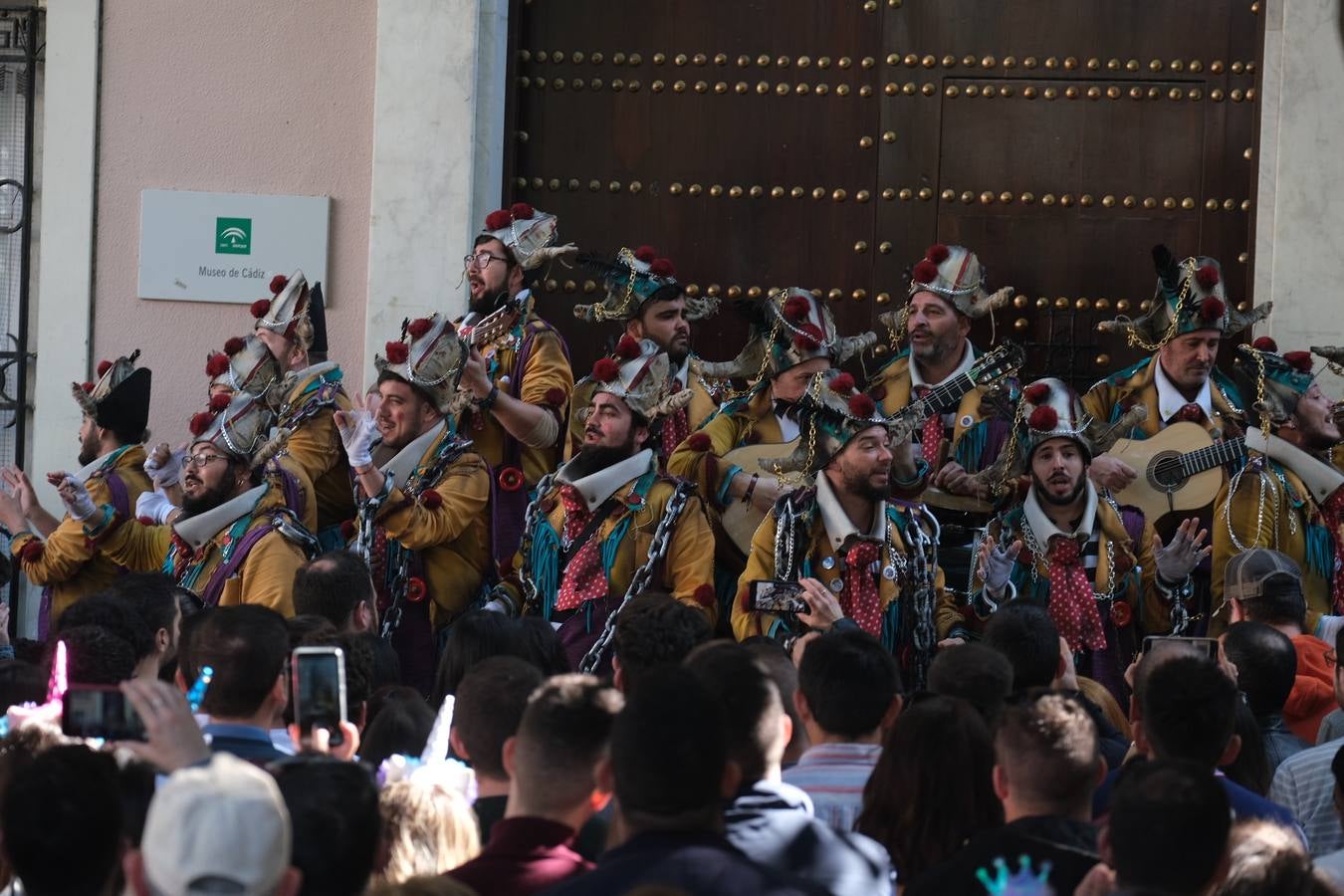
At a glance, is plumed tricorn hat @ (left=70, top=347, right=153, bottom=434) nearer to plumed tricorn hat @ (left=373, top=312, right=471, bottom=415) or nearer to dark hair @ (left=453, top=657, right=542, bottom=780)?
plumed tricorn hat @ (left=373, top=312, right=471, bottom=415)

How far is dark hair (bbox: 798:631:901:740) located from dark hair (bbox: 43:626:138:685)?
5.45 feet

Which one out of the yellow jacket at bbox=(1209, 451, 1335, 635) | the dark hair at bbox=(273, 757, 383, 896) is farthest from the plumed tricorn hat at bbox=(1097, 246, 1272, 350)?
the dark hair at bbox=(273, 757, 383, 896)

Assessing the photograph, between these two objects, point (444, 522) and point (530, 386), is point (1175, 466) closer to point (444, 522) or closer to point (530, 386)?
point (530, 386)

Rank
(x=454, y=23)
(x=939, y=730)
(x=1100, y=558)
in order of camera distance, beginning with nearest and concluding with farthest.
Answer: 1. (x=939, y=730)
2. (x=1100, y=558)
3. (x=454, y=23)

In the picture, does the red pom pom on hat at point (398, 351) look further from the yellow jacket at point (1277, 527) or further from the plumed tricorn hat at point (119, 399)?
the yellow jacket at point (1277, 527)

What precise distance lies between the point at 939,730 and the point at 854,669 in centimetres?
41

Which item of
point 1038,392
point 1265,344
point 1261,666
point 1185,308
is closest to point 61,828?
point 1261,666

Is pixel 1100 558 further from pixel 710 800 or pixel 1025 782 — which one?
pixel 710 800

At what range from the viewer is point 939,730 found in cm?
417

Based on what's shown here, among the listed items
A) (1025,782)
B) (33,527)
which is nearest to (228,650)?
(1025,782)

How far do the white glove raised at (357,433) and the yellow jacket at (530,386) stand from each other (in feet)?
2.19

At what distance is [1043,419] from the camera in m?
7.42

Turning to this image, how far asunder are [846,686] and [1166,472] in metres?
3.69

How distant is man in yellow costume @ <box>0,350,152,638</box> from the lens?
7969 mm
